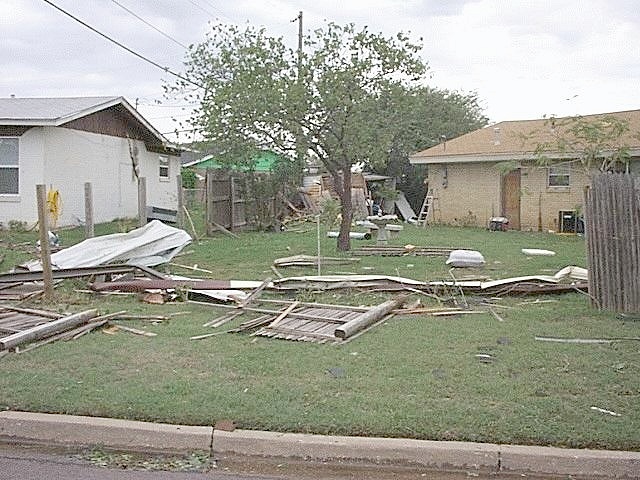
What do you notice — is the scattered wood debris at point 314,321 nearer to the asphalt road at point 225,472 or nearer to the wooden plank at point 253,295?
the wooden plank at point 253,295

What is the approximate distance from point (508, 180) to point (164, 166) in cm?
1288

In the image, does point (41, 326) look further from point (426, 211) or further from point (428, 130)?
point (428, 130)

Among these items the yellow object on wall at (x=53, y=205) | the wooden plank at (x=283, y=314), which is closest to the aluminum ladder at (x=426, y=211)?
the yellow object on wall at (x=53, y=205)

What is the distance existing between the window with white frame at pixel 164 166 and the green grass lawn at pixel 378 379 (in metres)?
20.0

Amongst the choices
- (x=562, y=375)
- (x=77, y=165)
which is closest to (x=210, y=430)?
(x=562, y=375)

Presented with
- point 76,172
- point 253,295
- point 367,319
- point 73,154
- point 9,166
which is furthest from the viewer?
point 76,172

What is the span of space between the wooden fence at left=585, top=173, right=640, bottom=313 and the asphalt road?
5491 mm

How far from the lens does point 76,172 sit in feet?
76.1

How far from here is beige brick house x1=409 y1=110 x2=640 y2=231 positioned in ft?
83.2

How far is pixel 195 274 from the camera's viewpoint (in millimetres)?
13789

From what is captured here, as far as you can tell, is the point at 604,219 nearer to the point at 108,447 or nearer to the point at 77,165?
the point at 108,447

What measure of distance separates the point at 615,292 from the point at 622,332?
1428 mm

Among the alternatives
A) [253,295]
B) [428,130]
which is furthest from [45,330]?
[428,130]

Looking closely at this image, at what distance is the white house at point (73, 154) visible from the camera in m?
21.6
